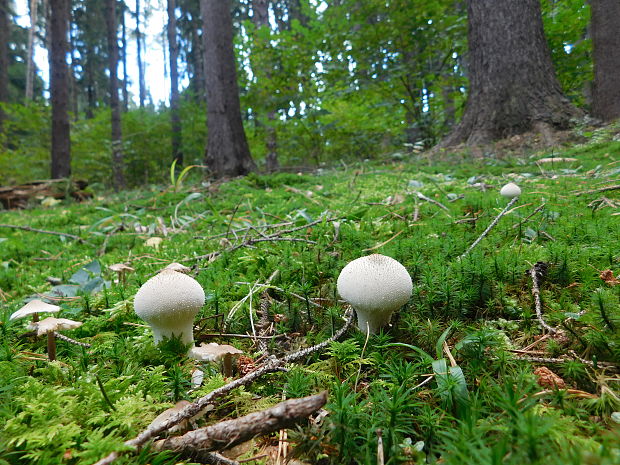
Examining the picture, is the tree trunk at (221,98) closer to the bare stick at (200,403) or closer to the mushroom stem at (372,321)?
the mushroom stem at (372,321)

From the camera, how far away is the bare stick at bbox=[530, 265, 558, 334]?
1310 mm

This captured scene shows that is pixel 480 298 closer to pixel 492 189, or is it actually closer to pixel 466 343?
pixel 466 343

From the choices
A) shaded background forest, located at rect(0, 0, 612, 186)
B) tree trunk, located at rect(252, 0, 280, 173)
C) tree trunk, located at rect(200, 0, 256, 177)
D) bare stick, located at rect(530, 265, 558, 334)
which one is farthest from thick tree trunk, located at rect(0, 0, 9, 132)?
bare stick, located at rect(530, 265, 558, 334)

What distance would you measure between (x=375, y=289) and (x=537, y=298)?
670mm

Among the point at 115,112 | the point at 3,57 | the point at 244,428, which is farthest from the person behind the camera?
the point at 3,57

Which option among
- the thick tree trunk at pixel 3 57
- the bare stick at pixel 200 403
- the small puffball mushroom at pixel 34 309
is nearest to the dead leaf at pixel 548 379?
the bare stick at pixel 200 403

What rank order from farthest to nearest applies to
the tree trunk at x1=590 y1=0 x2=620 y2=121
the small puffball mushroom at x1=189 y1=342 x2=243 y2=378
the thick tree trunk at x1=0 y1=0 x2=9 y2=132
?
the thick tree trunk at x1=0 y1=0 x2=9 y2=132 < the tree trunk at x1=590 y1=0 x2=620 y2=121 < the small puffball mushroom at x1=189 y1=342 x2=243 y2=378

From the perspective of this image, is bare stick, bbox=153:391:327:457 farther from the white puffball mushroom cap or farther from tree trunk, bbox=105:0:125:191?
tree trunk, bbox=105:0:125:191

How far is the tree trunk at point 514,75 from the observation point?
5531 mm

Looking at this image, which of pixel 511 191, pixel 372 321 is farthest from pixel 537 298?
pixel 511 191

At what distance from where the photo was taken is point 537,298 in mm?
1465

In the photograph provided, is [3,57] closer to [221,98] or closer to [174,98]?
[174,98]

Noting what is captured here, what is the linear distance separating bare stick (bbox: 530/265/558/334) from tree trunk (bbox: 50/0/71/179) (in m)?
10.4

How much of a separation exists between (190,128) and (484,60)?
43.1 feet
